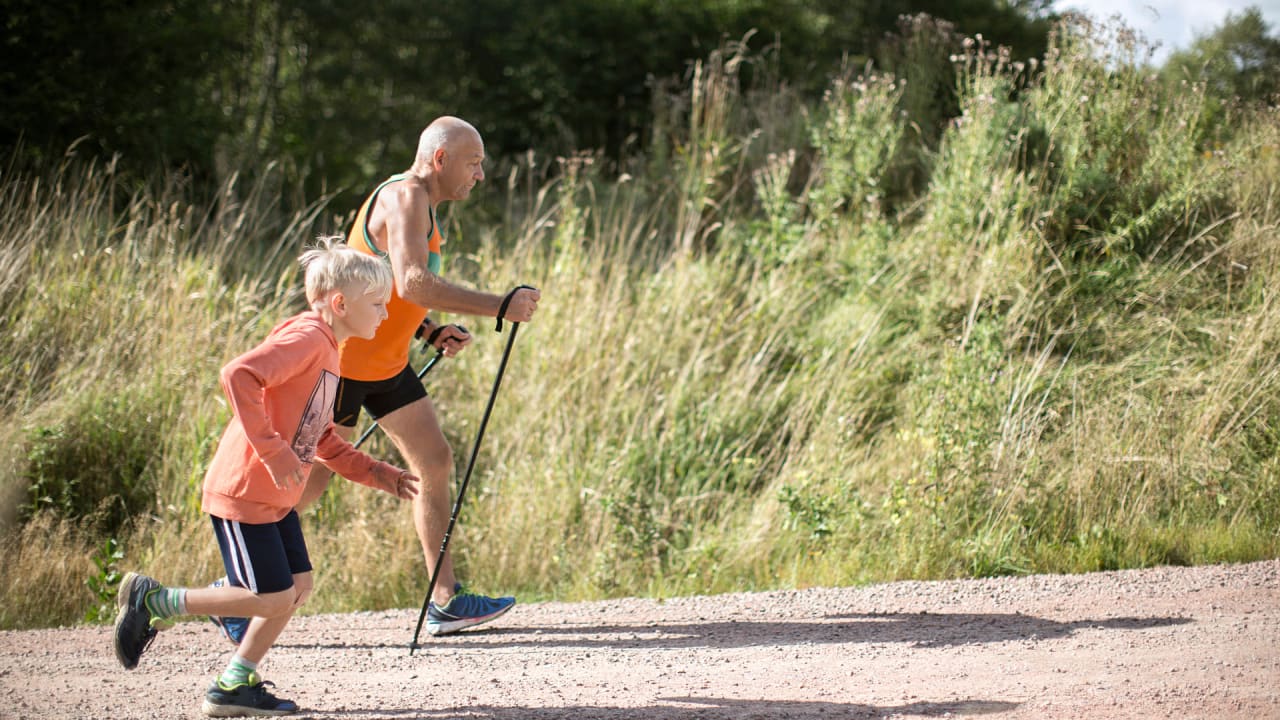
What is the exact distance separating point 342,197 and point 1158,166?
24.6 ft

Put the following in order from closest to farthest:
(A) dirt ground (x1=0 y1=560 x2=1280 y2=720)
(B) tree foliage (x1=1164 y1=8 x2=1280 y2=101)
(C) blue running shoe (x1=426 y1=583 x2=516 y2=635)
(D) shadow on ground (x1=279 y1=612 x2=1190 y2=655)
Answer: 1. (A) dirt ground (x1=0 y1=560 x2=1280 y2=720)
2. (D) shadow on ground (x1=279 y1=612 x2=1190 y2=655)
3. (C) blue running shoe (x1=426 y1=583 x2=516 y2=635)
4. (B) tree foliage (x1=1164 y1=8 x2=1280 y2=101)

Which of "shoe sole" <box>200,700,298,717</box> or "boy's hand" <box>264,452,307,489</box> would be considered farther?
"shoe sole" <box>200,700,298,717</box>

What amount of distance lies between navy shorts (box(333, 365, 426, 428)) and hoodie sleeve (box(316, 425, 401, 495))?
46 cm

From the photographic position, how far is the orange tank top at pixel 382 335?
4.18 metres

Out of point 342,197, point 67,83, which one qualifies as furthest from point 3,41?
point 342,197

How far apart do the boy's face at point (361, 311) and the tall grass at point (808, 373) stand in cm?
246

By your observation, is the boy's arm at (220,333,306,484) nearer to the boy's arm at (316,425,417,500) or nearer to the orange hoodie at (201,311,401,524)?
the orange hoodie at (201,311,401,524)

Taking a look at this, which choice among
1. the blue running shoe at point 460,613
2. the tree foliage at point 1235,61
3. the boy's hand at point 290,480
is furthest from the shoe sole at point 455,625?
the tree foliage at point 1235,61

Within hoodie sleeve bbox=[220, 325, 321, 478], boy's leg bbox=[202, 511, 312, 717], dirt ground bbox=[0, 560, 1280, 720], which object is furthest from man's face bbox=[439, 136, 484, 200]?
dirt ground bbox=[0, 560, 1280, 720]

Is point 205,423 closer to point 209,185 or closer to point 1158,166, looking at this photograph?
point 209,185

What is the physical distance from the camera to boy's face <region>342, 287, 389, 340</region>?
11.3ft

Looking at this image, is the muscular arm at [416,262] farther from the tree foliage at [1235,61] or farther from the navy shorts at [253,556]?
the tree foliage at [1235,61]

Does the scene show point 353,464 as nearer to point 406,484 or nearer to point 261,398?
point 406,484

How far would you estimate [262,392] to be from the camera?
3182 mm
